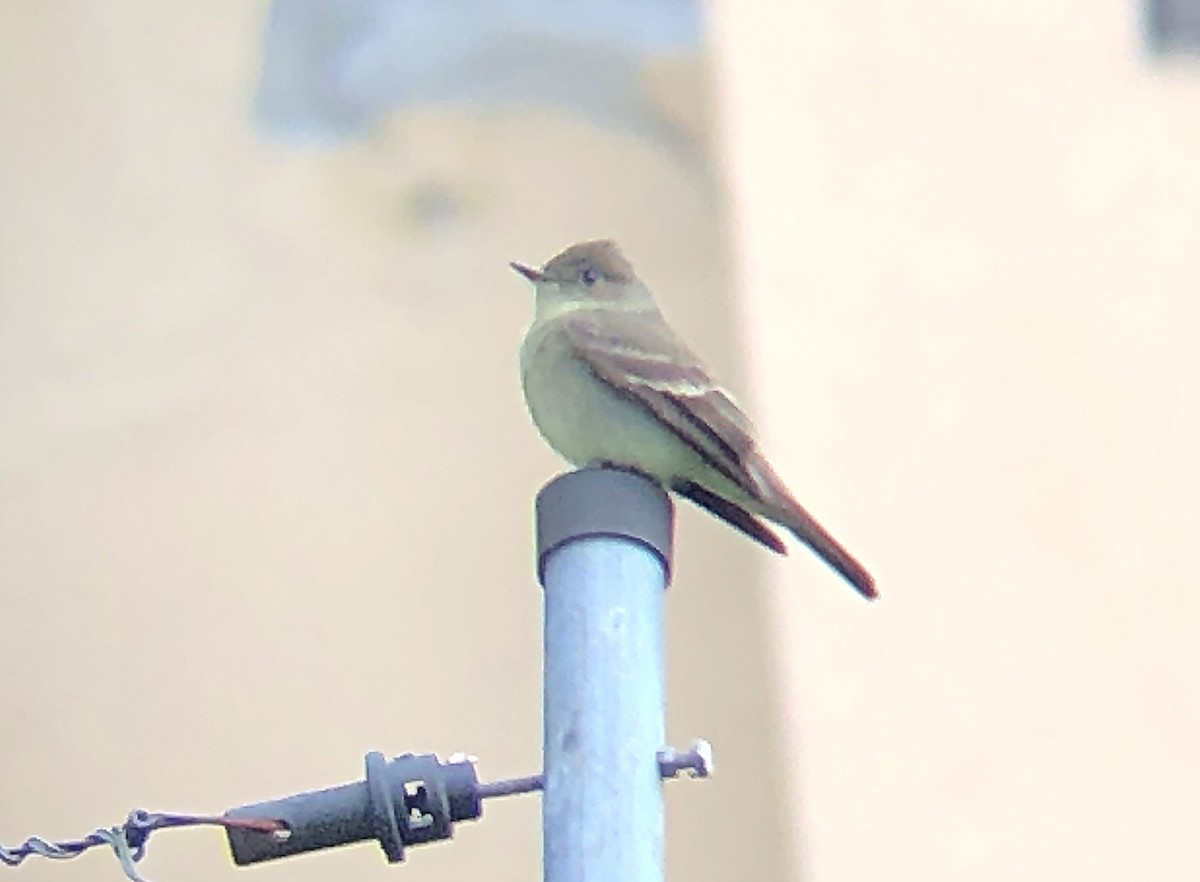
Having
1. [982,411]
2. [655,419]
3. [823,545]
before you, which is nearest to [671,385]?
[655,419]

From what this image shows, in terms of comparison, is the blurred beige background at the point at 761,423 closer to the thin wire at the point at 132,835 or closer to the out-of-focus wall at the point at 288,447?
the out-of-focus wall at the point at 288,447

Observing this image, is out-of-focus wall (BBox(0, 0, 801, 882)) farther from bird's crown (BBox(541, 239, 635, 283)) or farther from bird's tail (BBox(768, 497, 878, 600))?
bird's tail (BBox(768, 497, 878, 600))

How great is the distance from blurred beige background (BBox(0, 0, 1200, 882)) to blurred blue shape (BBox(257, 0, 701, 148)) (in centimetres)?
10

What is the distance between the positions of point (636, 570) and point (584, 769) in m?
0.25

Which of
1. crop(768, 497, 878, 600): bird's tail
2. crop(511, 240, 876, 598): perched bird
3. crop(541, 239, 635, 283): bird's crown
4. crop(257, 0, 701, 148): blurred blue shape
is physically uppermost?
crop(257, 0, 701, 148): blurred blue shape

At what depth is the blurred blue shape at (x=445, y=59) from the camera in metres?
6.38

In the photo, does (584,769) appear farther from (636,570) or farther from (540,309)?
(540,309)

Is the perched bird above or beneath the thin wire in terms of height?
above

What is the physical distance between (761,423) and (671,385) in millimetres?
1656

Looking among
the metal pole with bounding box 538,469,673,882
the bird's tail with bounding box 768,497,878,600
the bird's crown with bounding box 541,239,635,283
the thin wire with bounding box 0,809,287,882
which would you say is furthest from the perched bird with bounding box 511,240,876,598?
the thin wire with bounding box 0,809,287,882

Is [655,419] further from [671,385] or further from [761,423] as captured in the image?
[761,423]

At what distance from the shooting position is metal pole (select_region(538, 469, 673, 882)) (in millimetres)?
1993

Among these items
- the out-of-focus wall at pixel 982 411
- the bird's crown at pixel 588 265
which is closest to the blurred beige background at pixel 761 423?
the out-of-focus wall at pixel 982 411

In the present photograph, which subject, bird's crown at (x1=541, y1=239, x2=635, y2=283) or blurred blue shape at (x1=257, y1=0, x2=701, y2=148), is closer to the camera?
bird's crown at (x1=541, y1=239, x2=635, y2=283)
